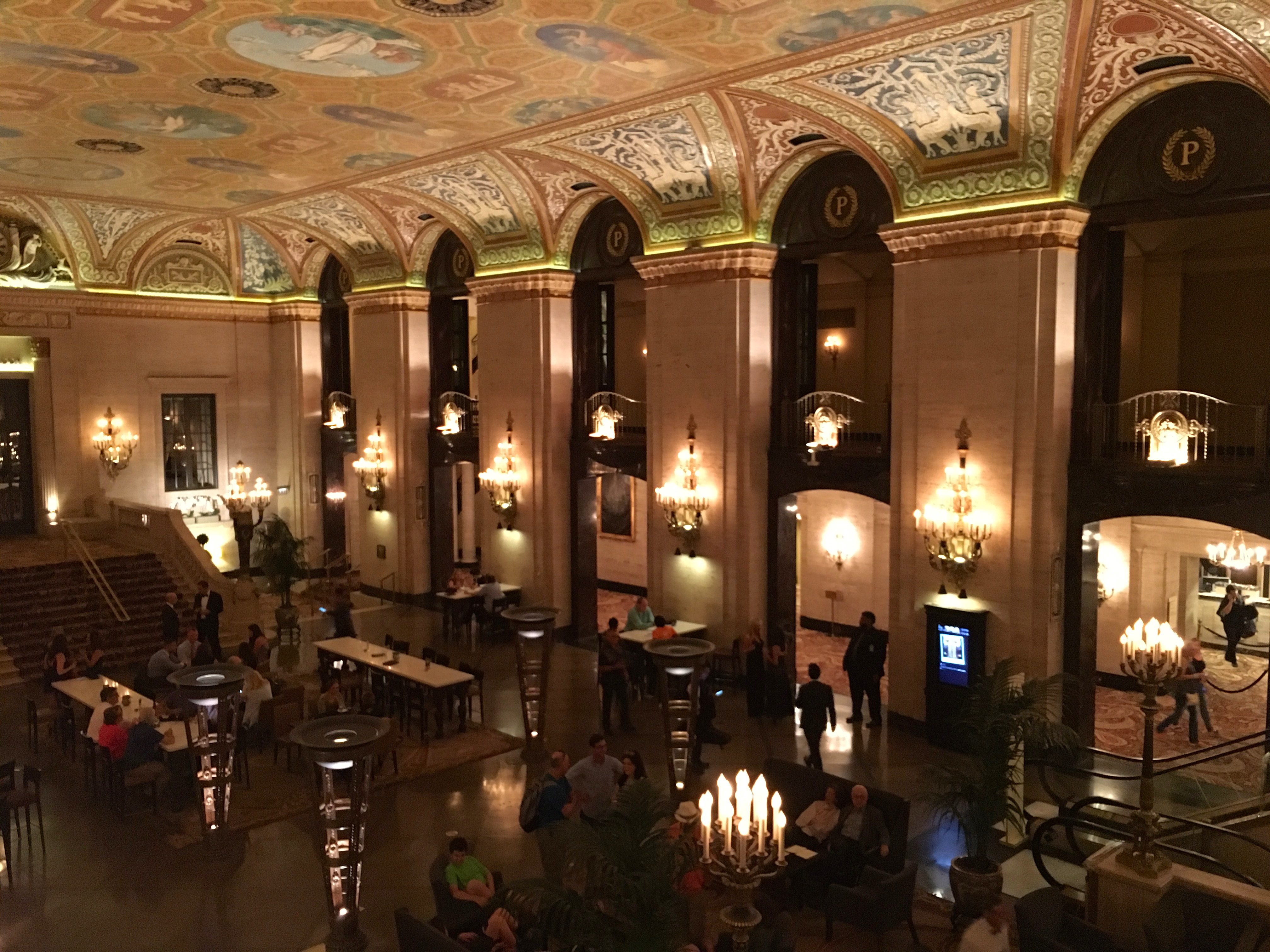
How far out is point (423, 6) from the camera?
9711 millimetres

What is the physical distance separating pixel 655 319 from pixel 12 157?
10.3 m

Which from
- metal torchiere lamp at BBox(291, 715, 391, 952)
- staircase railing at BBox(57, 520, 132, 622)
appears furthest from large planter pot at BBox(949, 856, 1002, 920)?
staircase railing at BBox(57, 520, 132, 622)

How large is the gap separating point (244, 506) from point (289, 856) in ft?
50.0

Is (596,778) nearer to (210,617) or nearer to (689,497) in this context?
(689,497)

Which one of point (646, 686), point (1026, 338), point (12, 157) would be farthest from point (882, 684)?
point (12, 157)

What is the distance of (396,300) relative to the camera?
21859 millimetres

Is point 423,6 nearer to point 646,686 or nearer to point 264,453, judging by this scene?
point 646,686

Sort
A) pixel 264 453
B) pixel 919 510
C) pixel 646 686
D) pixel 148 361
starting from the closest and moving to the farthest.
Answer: pixel 919 510 → pixel 646 686 → pixel 148 361 → pixel 264 453

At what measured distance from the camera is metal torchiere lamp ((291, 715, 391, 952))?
826 cm

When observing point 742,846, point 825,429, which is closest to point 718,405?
point 825,429

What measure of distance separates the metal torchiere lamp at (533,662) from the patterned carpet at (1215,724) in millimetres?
7104

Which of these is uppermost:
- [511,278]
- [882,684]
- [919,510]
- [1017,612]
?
[511,278]

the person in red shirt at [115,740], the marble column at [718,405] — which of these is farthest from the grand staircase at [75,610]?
the marble column at [718,405]

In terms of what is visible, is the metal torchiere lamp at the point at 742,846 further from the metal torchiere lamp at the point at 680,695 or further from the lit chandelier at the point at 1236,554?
the lit chandelier at the point at 1236,554
